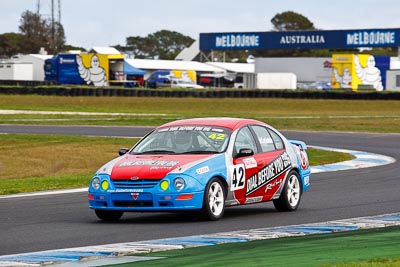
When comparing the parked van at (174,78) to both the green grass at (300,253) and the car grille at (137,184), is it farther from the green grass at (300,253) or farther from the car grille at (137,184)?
the green grass at (300,253)

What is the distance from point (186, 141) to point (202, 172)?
86 cm

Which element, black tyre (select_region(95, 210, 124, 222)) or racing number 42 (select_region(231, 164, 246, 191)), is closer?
black tyre (select_region(95, 210, 124, 222))

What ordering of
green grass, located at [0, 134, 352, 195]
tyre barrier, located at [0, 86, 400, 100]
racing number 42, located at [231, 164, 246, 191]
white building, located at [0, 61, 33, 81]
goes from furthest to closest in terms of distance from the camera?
white building, located at [0, 61, 33, 81] < tyre barrier, located at [0, 86, 400, 100] < green grass, located at [0, 134, 352, 195] < racing number 42, located at [231, 164, 246, 191]

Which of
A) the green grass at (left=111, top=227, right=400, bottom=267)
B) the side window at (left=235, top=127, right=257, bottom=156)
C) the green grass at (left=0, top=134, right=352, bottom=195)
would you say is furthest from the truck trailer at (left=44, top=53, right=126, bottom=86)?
the green grass at (left=111, top=227, right=400, bottom=267)

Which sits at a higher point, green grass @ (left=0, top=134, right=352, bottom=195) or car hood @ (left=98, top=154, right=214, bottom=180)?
car hood @ (left=98, top=154, right=214, bottom=180)

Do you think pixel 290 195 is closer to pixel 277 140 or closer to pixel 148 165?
pixel 277 140

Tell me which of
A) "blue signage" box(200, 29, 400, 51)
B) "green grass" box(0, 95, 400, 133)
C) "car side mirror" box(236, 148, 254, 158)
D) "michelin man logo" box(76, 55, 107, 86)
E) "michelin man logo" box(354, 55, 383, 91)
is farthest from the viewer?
"blue signage" box(200, 29, 400, 51)

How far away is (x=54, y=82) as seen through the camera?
307 feet

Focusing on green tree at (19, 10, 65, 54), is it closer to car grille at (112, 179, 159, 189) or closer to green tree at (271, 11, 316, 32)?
green tree at (271, 11, 316, 32)

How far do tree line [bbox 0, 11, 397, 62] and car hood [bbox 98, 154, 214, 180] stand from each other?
14259 centimetres

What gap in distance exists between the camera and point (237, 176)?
46.4 feet

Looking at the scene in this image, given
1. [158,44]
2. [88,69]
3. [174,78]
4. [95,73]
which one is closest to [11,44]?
[158,44]

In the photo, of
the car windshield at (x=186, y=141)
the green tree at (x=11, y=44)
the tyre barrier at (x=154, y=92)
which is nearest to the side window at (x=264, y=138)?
the car windshield at (x=186, y=141)

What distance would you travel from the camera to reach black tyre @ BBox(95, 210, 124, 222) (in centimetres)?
1377
